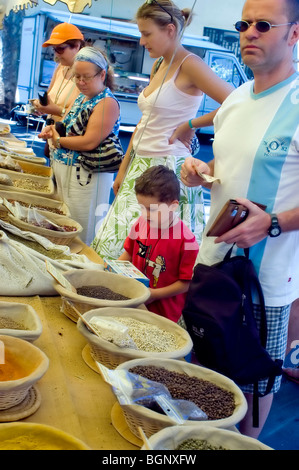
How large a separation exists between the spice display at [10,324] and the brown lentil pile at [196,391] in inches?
12.8

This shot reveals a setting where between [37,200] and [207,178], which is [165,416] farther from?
[37,200]

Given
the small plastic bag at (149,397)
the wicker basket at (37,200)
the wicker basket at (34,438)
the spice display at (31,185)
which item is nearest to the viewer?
the wicker basket at (34,438)

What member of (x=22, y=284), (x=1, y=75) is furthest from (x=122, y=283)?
(x=1, y=75)

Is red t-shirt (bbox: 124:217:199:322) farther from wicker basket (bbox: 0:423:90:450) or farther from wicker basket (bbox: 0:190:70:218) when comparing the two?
wicker basket (bbox: 0:423:90:450)

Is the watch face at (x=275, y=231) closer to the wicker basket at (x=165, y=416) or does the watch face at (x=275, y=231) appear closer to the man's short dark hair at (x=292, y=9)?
the wicker basket at (x=165, y=416)

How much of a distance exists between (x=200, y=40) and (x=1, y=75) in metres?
7.81

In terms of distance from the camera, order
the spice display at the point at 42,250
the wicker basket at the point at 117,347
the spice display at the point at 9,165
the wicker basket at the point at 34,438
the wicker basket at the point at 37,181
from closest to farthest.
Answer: the wicker basket at the point at 34,438, the wicker basket at the point at 117,347, the spice display at the point at 42,250, the wicker basket at the point at 37,181, the spice display at the point at 9,165

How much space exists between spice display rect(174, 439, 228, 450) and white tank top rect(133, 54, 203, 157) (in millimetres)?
1720

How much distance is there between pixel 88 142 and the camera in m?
2.97

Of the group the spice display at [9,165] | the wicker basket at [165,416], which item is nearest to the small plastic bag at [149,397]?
the wicker basket at [165,416]

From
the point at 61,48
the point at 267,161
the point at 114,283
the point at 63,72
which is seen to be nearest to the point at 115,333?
the point at 114,283

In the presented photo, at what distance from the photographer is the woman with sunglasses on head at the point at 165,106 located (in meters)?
2.38

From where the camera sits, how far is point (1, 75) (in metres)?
12.2

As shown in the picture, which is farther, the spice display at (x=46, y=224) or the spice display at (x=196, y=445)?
the spice display at (x=46, y=224)
